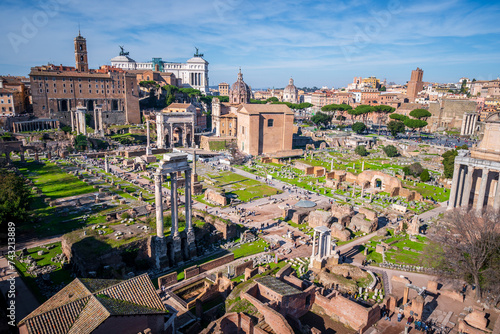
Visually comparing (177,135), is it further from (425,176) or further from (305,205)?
(425,176)

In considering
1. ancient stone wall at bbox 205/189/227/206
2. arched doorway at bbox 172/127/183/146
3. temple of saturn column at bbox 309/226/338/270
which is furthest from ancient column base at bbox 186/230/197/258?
arched doorway at bbox 172/127/183/146

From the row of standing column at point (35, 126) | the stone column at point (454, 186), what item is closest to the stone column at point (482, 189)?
the stone column at point (454, 186)

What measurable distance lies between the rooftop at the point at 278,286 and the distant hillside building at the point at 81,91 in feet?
235

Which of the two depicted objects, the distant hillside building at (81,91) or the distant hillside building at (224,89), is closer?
the distant hillside building at (81,91)

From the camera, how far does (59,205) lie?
3466 cm

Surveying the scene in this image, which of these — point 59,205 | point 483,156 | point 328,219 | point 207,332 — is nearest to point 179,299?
point 207,332

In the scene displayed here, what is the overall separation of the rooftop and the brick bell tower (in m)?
89.7

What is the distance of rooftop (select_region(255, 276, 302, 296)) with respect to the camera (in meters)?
17.9

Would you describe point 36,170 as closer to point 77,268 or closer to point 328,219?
point 77,268

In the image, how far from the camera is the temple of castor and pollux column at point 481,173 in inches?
1200

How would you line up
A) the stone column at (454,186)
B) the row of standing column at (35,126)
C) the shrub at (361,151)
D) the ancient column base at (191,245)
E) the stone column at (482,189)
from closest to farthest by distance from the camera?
the ancient column base at (191,245) < the stone column at (482,189) < the stone column at (454,186) < the shrub at (361,151) < the row of standing column at (35,126)

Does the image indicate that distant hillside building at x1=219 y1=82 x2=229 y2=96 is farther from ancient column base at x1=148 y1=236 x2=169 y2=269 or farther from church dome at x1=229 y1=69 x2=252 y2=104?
ancient column base at x1=148 y1=236 x2=169 y2=269

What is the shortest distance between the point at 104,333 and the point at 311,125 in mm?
98830

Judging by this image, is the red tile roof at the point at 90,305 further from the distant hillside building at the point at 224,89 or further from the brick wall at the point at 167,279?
the distant hillside building at the point at 224,89
